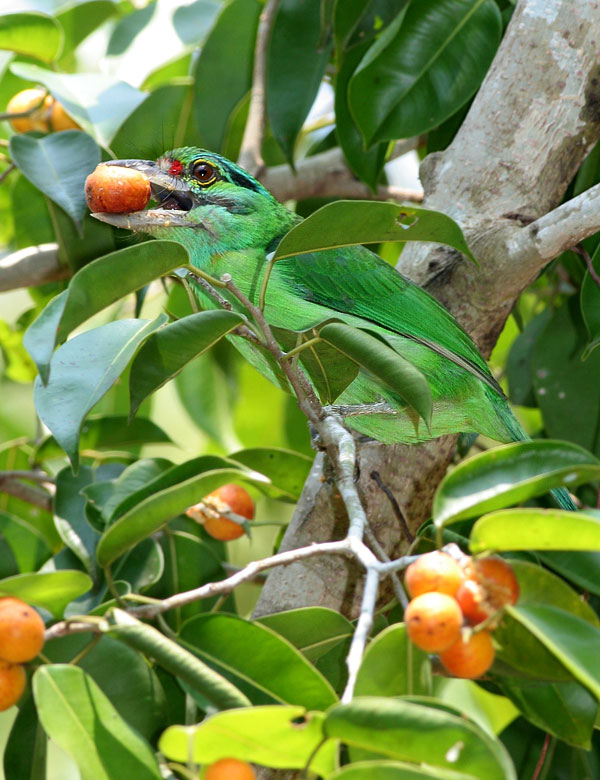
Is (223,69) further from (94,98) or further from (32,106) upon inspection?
(32,106)

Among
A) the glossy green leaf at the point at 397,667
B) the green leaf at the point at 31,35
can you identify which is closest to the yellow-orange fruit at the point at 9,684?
the glossy green leaf at the point at 397,667

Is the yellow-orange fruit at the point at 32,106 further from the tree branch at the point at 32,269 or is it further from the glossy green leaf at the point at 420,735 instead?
the glossy green leaf at the point at 420,735

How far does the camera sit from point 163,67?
3020 mm

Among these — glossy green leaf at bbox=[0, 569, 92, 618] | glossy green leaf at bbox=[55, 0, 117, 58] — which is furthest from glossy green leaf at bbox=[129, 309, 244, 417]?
glossy green leaf at bbox=[55, 0, 117, 58]

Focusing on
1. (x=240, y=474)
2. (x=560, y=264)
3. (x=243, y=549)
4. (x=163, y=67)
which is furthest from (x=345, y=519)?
(x=243, y=549)

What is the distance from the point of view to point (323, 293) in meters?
2.39

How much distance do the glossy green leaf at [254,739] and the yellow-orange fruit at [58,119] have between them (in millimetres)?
2206

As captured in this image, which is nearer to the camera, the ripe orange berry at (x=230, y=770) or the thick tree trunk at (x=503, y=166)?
the ripe orange berry at (x=230, y=770)

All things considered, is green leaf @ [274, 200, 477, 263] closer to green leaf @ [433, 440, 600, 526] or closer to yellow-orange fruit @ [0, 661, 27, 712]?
green leaf @ [433, 440, 600, 526]

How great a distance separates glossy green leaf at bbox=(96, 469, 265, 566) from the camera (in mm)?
1311

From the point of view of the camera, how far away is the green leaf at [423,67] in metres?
2.31

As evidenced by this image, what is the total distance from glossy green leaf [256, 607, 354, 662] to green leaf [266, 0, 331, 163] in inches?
58.8

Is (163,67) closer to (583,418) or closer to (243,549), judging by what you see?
(583,418)

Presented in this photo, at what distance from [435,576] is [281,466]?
122 cm
